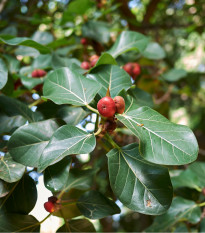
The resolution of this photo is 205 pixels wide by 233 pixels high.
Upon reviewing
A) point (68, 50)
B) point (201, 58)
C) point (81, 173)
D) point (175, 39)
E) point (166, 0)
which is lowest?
point (201, 58)

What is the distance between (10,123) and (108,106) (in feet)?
1.01

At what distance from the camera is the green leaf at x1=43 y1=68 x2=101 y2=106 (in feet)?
1.91

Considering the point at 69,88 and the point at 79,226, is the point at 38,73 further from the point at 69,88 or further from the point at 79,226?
the point at 79,226

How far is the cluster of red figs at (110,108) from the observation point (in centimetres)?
52

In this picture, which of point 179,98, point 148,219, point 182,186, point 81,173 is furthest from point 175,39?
point 81,173

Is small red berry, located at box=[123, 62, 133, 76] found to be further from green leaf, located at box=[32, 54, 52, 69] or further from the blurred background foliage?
green leaf, located at box=[32, 54, 52, 69]

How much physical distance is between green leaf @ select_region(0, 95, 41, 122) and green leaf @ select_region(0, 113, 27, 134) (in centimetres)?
3

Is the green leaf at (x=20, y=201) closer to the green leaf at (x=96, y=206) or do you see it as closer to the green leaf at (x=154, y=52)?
the green leaf at (x=96, y=206)

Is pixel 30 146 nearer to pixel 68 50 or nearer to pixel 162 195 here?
pixel 162 195

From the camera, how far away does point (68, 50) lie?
1138 millimetres

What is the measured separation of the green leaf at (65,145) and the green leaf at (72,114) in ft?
0.44

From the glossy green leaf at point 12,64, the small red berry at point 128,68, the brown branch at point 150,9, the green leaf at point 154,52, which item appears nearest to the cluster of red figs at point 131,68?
the small red berry at point 128,68

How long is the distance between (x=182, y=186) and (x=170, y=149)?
0.51 meters

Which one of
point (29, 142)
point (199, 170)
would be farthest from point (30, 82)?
point (199, 170)
